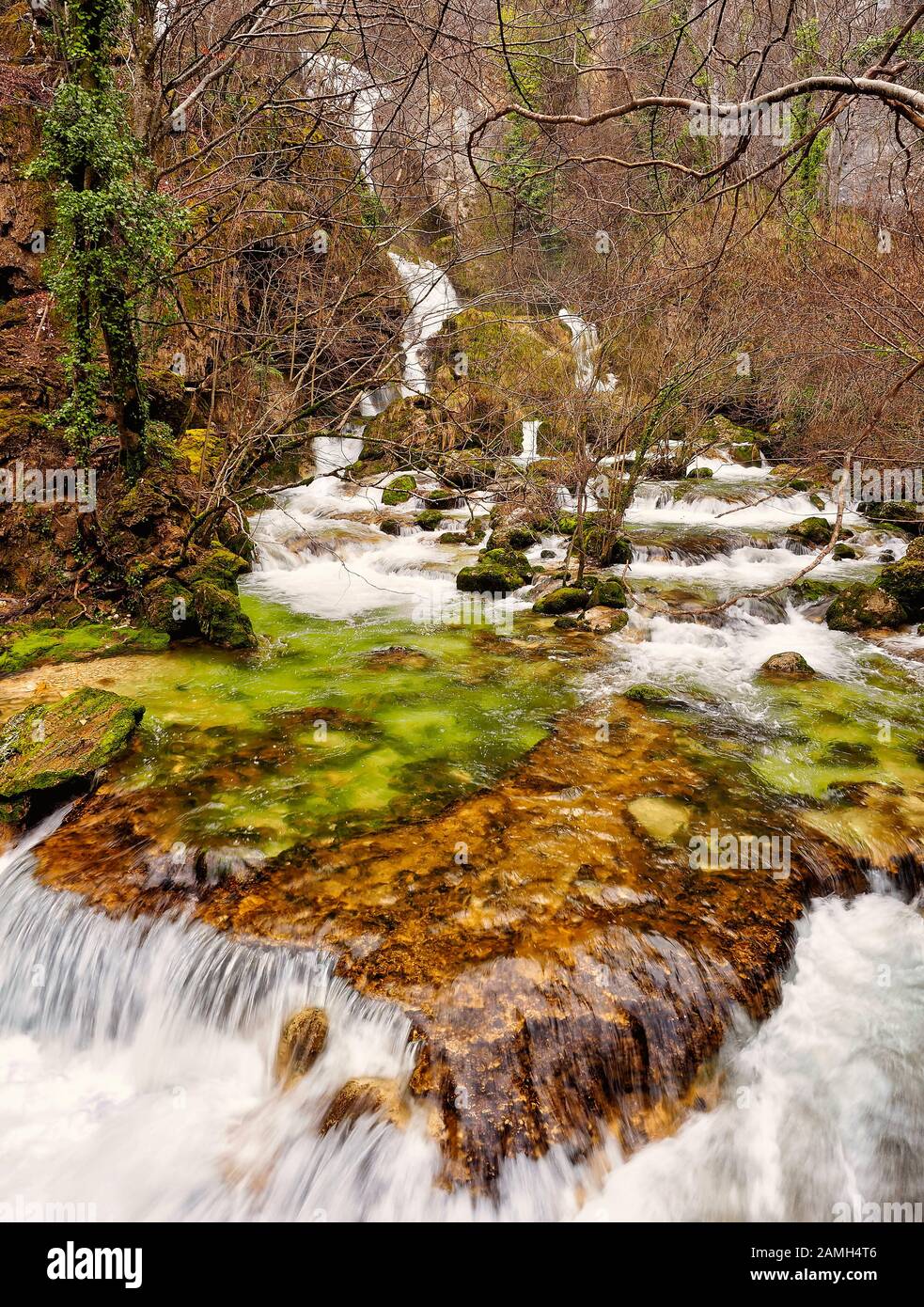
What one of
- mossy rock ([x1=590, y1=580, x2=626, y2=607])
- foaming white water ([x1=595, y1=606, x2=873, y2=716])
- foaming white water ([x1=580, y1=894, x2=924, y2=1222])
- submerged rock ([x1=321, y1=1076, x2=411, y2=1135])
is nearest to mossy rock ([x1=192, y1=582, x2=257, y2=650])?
foaming white water ([x1=595, y1=606, x2=873, y2=716])

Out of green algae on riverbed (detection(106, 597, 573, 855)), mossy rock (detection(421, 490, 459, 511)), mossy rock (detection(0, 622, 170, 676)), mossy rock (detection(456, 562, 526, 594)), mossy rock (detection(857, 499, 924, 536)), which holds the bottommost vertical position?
green algae on riverbed (detection(106, 597, 573, 855))

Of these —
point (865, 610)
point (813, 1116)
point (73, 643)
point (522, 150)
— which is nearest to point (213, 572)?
point (73, 643)

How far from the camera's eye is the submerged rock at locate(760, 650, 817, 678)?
7711 millimetres

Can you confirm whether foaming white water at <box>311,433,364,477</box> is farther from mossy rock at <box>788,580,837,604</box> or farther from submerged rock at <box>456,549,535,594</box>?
mossy rock at <box>788,580,837,604</box>

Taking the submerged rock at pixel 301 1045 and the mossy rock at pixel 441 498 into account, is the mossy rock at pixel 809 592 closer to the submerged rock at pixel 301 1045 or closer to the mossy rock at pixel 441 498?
the mossy rock at pixel 441 498

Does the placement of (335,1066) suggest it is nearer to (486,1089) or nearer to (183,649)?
(486,1089)

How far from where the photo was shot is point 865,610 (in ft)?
30.0

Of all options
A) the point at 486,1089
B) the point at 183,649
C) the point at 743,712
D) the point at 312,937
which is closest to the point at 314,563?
the point at 183,649

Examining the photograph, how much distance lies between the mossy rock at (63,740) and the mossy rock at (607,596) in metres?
6.49

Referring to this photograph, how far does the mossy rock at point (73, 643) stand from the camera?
7309 mm

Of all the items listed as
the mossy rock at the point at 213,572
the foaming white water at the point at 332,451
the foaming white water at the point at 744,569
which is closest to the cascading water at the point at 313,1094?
the mossy rock at the point at 213,572

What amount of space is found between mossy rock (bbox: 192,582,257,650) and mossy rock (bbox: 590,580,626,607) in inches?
198

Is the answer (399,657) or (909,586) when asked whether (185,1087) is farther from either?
(909,586)
